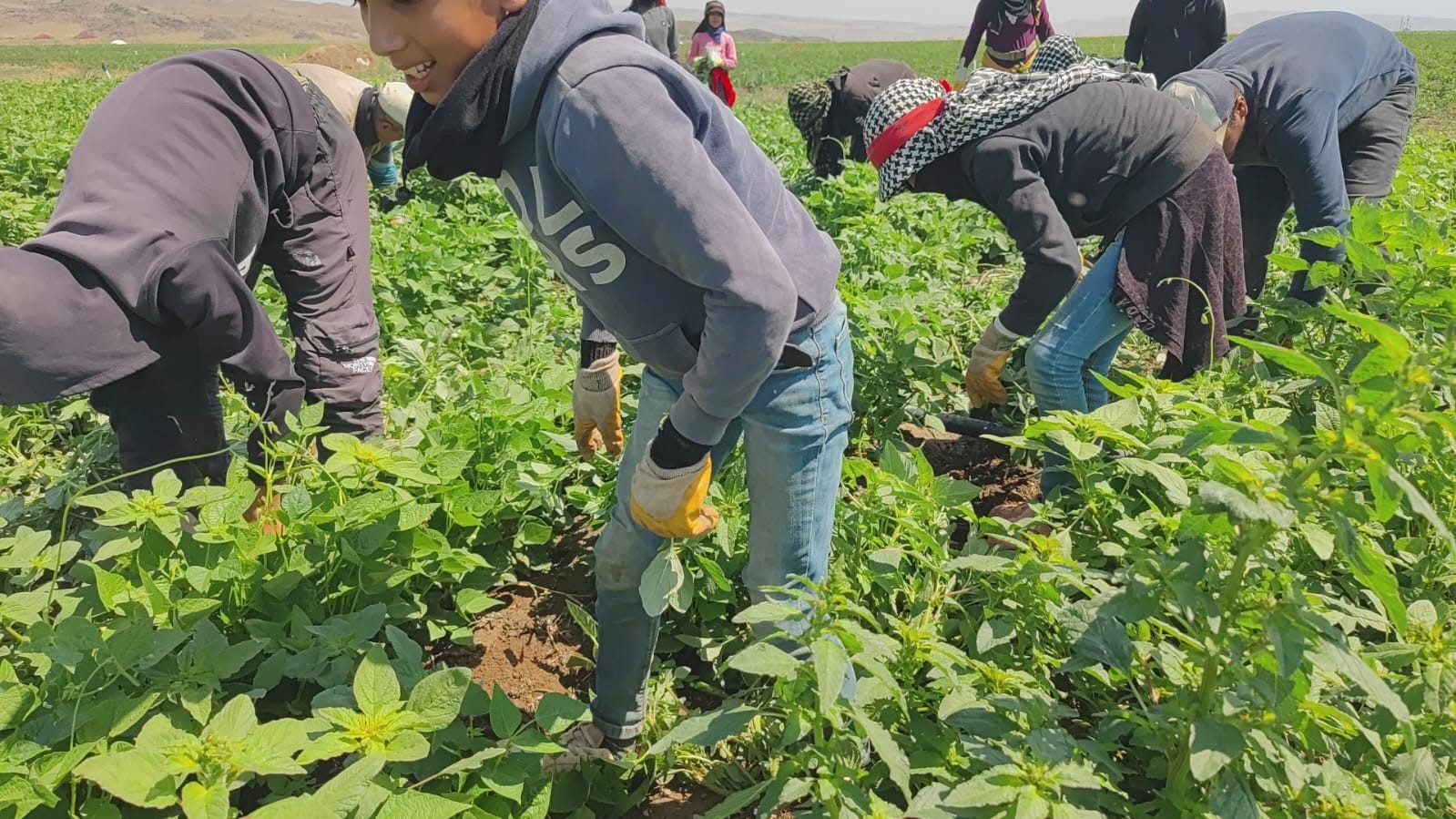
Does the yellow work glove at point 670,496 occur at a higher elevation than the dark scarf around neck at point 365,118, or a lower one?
lower

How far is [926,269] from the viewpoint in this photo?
13.6 feet

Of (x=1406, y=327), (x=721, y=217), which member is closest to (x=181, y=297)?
(x=721, y=217)

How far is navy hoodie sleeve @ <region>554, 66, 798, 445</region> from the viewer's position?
1.15 m

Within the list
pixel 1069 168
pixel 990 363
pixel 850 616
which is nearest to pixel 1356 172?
pixel 1069 168

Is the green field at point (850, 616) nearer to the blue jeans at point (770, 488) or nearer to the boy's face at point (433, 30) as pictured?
the blue jeans at point (770, 488)

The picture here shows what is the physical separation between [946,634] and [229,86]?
2084mm

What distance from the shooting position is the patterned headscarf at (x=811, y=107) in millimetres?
5180

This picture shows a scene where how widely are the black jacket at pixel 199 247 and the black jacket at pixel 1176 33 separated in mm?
3746

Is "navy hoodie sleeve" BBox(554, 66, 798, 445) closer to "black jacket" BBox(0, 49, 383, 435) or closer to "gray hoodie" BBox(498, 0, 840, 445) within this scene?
"gray hoodie" BBox(498, 0, 840, 445)

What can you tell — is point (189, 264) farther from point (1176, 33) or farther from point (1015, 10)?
point (1015, 10)

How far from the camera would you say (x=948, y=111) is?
2275mm

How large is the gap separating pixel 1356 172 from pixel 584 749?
10.8 ft

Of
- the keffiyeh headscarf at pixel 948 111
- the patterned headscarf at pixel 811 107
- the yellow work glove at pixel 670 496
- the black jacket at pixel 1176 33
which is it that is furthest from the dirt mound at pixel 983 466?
the patterned headscarf at pixel 811 107

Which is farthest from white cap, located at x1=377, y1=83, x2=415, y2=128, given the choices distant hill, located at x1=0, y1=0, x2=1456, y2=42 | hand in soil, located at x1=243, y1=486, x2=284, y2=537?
distant hill, located at x1=0, y1=0, x2=1456, y2=42
